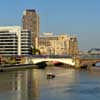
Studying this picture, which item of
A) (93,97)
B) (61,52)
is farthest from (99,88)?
(61,52)

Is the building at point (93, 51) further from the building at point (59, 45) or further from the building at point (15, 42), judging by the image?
the building at point (15, 42)

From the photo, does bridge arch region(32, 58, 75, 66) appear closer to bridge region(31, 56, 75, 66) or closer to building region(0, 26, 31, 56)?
bridge region(31, 56, 75, 66)

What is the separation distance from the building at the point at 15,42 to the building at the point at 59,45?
51865 millimetres

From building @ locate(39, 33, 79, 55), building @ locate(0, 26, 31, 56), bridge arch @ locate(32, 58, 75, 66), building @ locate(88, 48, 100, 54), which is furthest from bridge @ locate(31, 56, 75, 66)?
building @ locate(39, 33, 79, 55)

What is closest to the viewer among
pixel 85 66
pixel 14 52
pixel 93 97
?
pixel 93 97

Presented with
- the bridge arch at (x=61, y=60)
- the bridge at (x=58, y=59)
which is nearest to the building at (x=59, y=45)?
the bridge at (x=58, y=59)

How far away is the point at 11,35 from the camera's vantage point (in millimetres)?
113000

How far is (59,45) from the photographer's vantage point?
177 metres

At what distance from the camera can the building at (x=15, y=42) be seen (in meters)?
112

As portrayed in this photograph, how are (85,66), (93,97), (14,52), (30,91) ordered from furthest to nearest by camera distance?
(14,52) → (85,66) → (30,91) → (93,97)

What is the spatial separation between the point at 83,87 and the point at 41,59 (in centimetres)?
4829

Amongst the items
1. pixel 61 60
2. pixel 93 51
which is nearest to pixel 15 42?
pixel 61 60

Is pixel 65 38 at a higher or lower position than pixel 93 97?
higher

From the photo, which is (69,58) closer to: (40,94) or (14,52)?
(14,52)
